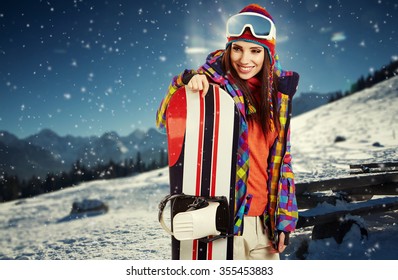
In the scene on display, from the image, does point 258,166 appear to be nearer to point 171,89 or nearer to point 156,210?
point 171,89

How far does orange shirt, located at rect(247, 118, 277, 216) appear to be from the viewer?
3.51ft

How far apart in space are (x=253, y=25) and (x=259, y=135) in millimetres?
395

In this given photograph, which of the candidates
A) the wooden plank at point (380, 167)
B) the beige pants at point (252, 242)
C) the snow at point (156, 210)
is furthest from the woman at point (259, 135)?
the wooden plank at point (380, 167)

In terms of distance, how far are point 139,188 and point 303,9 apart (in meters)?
3.52

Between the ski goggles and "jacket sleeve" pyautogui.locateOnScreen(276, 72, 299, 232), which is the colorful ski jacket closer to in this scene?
"jacket sleeve" pyautogui.locateOnScreen(276, 72, 299, 232)

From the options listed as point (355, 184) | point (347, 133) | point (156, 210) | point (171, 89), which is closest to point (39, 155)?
point (156, 210)

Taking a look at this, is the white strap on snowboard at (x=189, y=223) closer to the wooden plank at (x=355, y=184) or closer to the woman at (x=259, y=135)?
the woman at (x=259, y=135)

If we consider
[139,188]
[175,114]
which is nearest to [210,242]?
[175,114]

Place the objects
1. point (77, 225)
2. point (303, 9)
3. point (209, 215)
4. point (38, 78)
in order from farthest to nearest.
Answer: point (38, 78), point (77, 225), point (303, 9), point (209, 215)

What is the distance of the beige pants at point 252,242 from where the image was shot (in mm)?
1083

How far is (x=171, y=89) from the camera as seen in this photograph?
41.3 inches
